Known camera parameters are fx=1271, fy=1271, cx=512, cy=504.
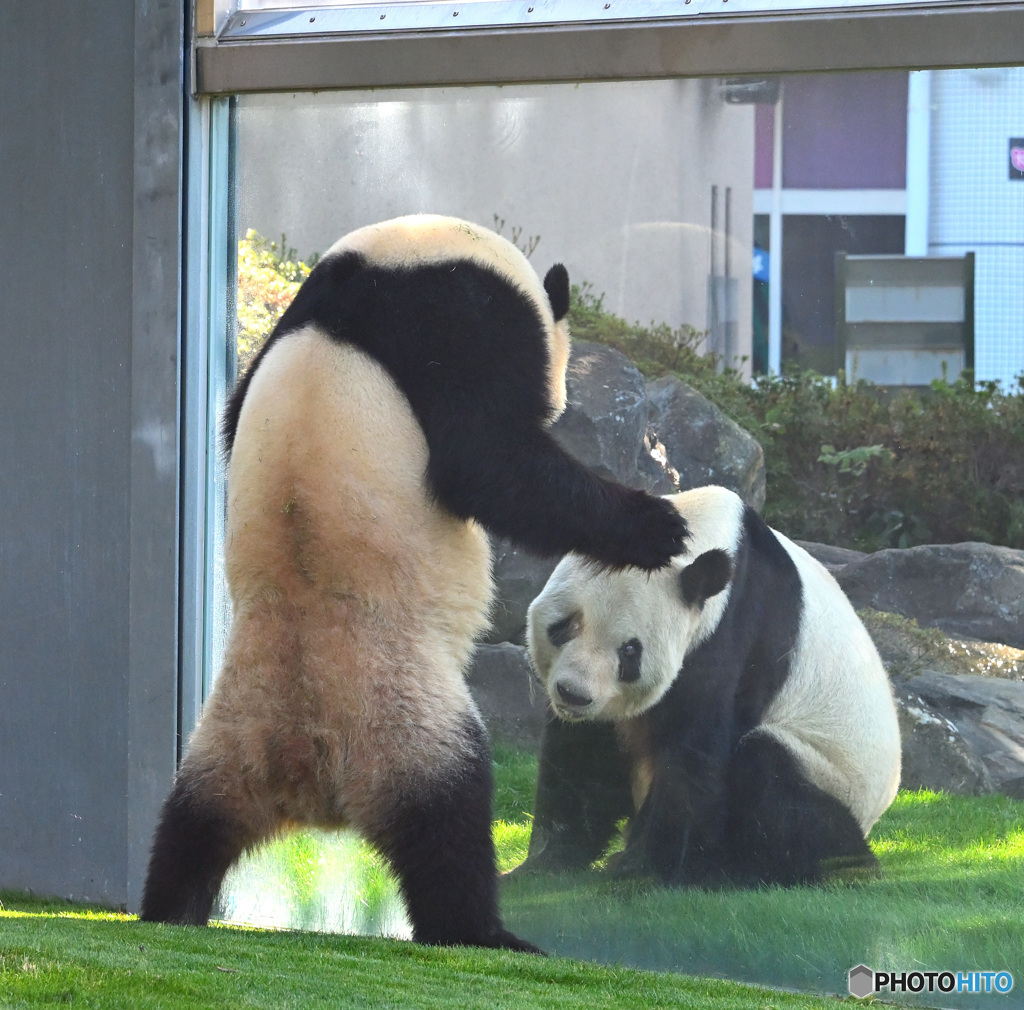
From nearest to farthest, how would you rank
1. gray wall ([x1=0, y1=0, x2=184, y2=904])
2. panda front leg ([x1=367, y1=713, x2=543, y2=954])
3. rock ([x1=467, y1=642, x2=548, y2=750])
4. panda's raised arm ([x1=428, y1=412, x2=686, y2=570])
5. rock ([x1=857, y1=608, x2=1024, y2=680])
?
panda front leg ([x1=367, y1=713, x2=543, y2=954]), panda's raised arm ([x1=428, y1=412, x2=686, y2=570]), rock ([x1=857, y1=608, x2=1024, y2=680]), rock ([x1=467, y1=642, x2=548, y2=750]), gray wall ([x1=0, y1=0, x2=184, y2=904])

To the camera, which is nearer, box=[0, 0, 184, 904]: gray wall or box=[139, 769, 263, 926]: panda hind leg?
box=[139, 769, 263, 926]: panda hind leg

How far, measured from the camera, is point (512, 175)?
484cm

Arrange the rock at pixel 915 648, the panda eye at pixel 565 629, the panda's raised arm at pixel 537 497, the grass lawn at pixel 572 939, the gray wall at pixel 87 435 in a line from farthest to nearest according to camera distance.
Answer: the gray wall at pixel 87 435
the panda eye at pixel 565 629
the rock at pixel 915 648
the panda's raised arm at pixel 537 497
the grass lawn at pixel 572 939

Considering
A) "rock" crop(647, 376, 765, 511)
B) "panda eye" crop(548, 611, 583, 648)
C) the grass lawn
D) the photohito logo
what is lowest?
the photohito logo

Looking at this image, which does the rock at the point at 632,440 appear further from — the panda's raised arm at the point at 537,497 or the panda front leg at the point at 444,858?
the panda front leg at the point at 444,858

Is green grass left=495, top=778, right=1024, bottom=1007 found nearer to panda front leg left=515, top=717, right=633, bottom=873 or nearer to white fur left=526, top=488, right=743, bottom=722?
panda front leg left=515, top=717, right=633, bottom=873

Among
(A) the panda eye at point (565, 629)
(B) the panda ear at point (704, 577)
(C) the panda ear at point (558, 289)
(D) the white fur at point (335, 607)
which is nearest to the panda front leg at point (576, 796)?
(A) the panda eye at point (565, 629)

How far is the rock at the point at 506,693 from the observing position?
466cm

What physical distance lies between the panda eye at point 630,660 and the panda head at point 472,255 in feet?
2.90

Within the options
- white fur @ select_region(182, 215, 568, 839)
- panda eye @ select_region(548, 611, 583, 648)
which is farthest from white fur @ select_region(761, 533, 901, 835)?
white fur @ select_region(182, 215, 568, 839)

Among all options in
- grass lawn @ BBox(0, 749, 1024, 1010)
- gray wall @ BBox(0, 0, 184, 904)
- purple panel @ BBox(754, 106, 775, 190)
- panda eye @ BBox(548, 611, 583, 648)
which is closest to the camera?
grass lawn @ BBox(0, 749, 1024, 1010)

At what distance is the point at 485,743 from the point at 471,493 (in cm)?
75

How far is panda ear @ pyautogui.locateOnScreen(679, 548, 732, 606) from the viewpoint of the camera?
14.3 ft

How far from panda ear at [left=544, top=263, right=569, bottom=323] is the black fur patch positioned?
0.28 metres
